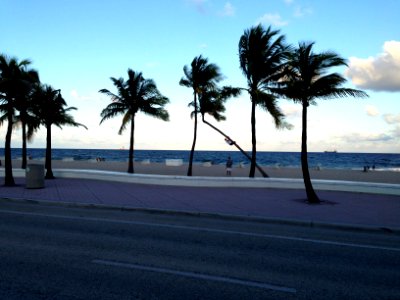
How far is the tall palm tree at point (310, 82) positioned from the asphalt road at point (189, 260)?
598 centimetres

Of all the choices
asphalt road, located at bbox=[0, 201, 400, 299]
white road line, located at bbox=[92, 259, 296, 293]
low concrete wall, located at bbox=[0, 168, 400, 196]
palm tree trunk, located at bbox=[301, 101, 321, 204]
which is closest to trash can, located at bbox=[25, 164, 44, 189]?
low concrete wall, located at bbox=[0, 168, 400, 196]

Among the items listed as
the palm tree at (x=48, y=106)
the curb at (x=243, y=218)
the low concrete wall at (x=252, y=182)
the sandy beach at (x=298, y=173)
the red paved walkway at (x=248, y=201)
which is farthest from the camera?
the sandy beach at (x=298, y=173)

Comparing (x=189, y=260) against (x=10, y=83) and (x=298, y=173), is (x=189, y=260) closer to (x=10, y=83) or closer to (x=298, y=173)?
(x=10, y=83)

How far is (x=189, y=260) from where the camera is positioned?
6.76 metres

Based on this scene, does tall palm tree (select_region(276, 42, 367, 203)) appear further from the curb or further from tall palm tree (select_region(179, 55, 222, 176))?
tall palm tree (select_region(179, 55, 222, 176))

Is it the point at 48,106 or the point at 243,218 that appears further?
the point at 48,106

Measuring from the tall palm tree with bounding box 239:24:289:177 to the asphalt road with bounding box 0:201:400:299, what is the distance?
40.8 feet

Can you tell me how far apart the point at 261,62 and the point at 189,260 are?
1735cm

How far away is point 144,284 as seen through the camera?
17.7ft

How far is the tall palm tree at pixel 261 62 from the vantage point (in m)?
21.9

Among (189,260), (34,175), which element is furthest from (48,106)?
(189,260)

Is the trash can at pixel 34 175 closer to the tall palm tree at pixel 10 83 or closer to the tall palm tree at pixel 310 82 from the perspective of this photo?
the tall palm tree at pixel 10 83

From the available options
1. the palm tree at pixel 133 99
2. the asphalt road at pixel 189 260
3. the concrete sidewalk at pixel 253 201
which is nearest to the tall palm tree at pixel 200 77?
the palm tree at pixel 133 99

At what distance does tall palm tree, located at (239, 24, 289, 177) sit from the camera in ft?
71.8
